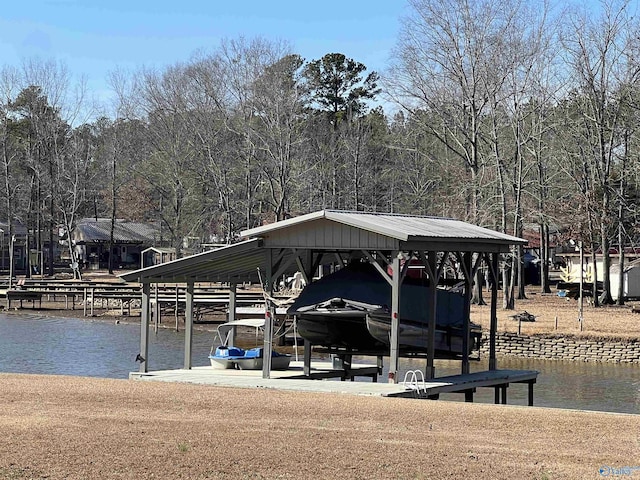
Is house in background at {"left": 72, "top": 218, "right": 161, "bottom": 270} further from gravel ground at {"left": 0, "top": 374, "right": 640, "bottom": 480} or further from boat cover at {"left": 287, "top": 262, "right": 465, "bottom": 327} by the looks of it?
gravel ground at {"left": 0, "top": 374, "right": 640, "bottom": 480}

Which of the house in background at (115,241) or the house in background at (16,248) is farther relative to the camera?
the house in background at (115,241)

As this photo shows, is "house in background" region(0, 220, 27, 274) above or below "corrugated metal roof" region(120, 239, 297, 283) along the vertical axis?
above

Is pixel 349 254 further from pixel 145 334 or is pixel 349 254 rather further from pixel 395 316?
pixel 145 334

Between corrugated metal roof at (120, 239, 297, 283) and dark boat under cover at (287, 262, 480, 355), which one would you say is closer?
dark boat under cover at (287, 262, 480, 355)

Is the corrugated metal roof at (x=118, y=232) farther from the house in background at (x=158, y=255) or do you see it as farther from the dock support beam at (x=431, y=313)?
the dock support beam at (x=431, y=313)

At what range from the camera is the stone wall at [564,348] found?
35.5 meters

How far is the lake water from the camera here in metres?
27.0

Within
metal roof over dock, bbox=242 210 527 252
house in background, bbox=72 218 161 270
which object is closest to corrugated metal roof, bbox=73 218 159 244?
house in background, bbox=72 218 161 270

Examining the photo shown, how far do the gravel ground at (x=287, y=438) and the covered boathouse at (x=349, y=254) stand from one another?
4263 mm

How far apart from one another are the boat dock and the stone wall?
1169cm

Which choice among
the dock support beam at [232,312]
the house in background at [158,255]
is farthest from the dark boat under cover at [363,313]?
the house in background at [158,255]

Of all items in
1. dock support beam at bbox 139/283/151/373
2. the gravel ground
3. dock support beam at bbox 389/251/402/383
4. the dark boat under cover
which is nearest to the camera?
the gravel ground

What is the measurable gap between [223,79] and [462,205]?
2179cm

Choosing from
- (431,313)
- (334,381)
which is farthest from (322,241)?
(334,381)
